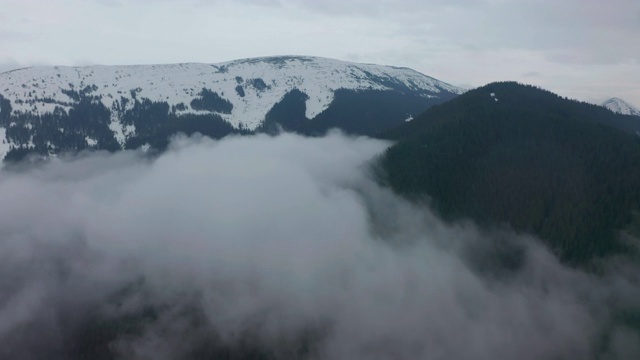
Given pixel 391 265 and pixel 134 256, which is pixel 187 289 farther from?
pixel 391 265

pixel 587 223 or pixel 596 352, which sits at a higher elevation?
pixel 587 223

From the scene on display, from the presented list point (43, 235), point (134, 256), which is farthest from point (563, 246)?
point (43, 235)

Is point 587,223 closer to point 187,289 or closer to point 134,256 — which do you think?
point 187,289

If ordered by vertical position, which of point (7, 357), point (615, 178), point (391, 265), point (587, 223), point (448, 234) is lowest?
point (7, 357)

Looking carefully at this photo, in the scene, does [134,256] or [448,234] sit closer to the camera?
[448,234]

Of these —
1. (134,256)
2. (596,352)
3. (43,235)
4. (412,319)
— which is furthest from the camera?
(43,235)

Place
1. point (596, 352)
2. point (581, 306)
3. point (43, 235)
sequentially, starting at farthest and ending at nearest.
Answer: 1. point (43, 235)
2. point (581, 306)
3. point (596, 352)
